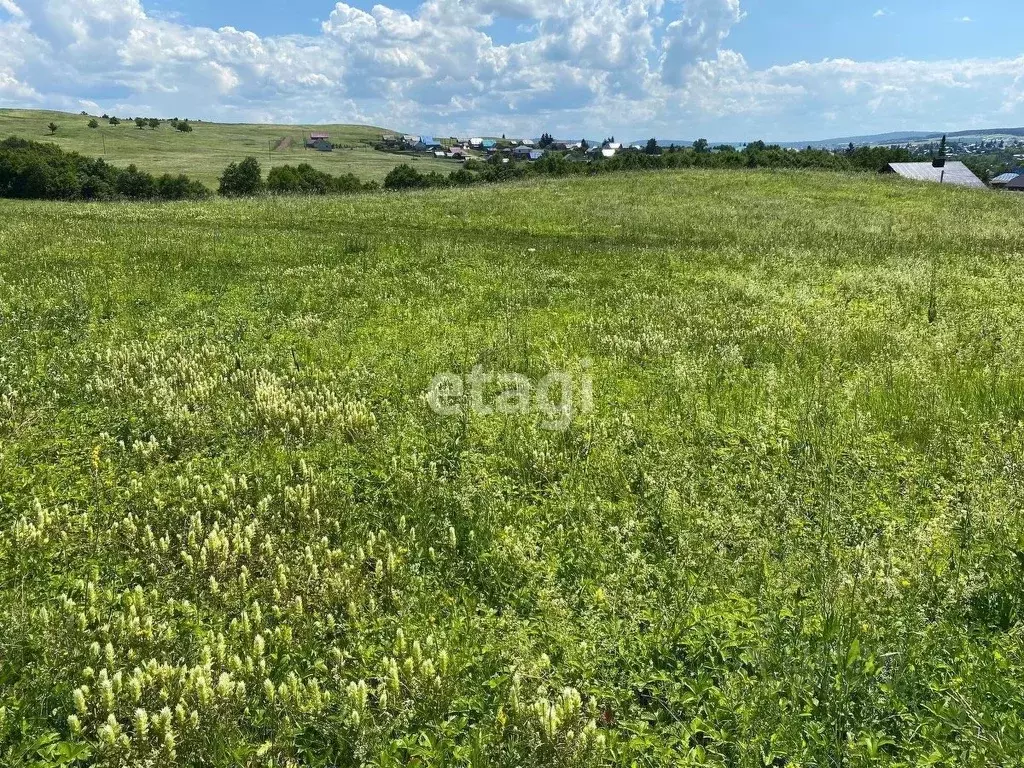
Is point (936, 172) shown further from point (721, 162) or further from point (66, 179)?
point (66, 179)

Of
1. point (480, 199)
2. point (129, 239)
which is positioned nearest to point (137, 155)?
point (480, 199)

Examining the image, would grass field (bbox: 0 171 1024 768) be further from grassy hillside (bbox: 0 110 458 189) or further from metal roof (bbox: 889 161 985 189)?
grassy hillside (bbox: 0 110 458 189)

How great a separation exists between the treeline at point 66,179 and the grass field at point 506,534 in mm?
73781

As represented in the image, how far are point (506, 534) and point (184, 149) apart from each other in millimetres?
182663

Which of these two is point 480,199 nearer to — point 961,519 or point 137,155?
point 961,519

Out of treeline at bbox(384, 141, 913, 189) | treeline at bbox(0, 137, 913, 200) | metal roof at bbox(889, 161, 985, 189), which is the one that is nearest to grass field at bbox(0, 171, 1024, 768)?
treeline at bbox(0, 137, 913, 200)

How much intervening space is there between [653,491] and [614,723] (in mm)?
3240

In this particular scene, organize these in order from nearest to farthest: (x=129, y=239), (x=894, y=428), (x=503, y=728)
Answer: (x=503, y=728), (x=894, y=428), (x=129, y=239)

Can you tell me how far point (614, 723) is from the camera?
4.38 m

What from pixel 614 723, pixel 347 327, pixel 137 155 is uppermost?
pixel 137 155

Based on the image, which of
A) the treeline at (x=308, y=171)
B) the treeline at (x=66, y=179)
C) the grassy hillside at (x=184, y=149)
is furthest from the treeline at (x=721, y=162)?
the grassy hillside at (x=184, y=149)

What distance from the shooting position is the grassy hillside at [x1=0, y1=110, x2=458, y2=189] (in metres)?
130

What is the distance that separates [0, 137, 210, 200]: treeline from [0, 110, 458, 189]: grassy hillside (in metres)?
12.8

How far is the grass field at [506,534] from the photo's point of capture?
4.23m
